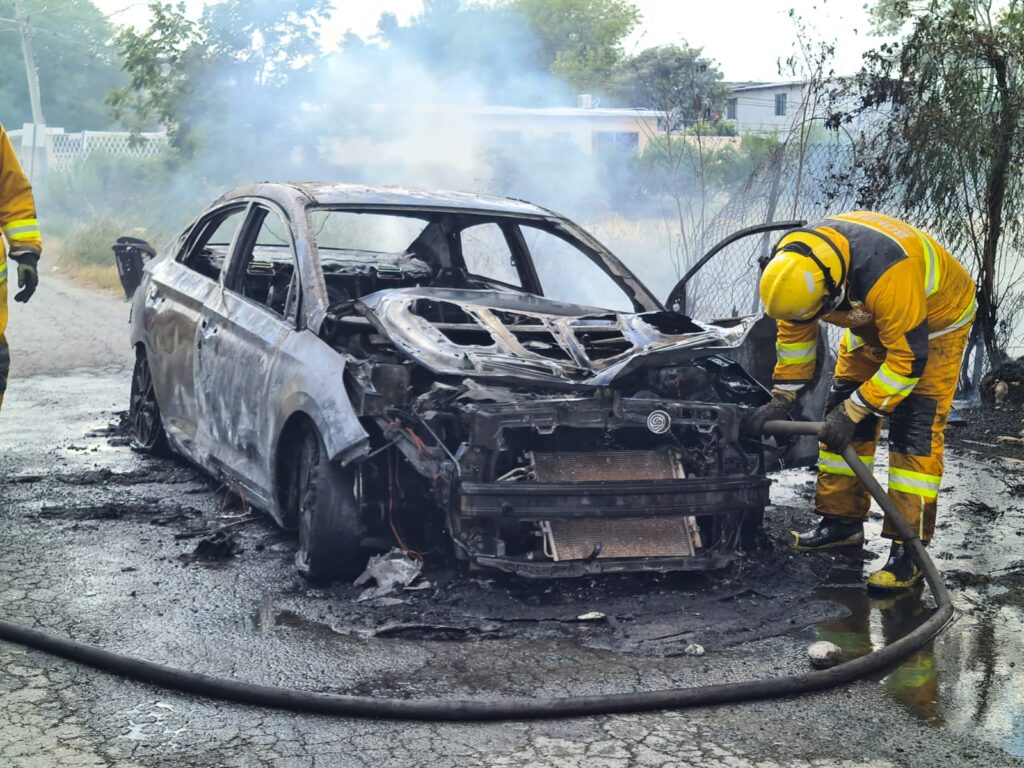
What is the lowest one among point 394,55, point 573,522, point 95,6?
point 573,522

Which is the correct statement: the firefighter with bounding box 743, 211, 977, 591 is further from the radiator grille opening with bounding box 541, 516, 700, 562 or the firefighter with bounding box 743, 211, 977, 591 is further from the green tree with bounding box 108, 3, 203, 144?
the green tree with bounding box 108, 3, 203, 144

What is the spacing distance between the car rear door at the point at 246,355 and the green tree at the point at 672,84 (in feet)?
17.4

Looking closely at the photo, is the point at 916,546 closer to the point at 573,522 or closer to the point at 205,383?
the point at 573,522

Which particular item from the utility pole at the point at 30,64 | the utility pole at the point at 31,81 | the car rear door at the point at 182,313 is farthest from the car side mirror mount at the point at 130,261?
the utility pole at the point at 30,64

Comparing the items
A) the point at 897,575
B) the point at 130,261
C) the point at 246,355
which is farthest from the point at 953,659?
the point at 130,261

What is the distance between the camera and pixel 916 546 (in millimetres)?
4934

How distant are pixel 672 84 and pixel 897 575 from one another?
28.3 ft

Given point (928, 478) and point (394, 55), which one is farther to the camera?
point (394, 55)

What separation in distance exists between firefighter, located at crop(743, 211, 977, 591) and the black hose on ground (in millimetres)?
1219

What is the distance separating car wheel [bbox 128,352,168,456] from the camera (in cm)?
702

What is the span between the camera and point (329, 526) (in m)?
4.82

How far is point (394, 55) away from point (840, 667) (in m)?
21.7

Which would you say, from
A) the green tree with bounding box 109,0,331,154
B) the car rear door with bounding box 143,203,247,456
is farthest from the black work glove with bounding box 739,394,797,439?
the green tree with bounding box 109,0,331,154

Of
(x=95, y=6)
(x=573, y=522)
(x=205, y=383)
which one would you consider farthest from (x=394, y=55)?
(x=95, y=6)
